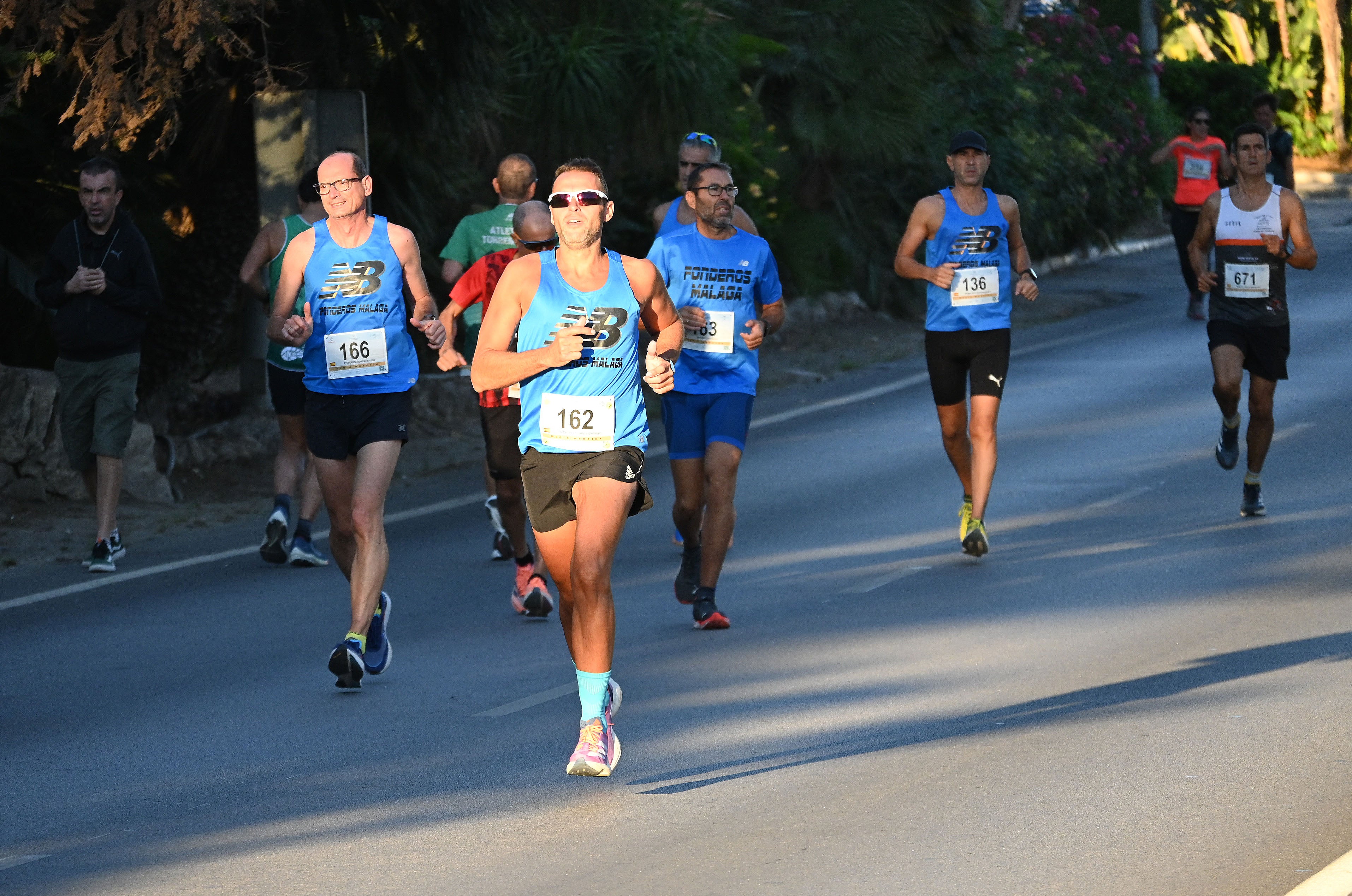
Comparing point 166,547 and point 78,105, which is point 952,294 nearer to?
point 166,547

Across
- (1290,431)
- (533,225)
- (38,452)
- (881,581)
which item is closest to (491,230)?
(533,225)

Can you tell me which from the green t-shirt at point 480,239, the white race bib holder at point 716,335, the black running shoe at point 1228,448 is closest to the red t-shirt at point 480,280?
the green t-shirt at point 480,239

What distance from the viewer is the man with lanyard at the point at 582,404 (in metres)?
6.35

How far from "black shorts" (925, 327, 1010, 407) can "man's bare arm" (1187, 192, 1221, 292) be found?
1.45 metres

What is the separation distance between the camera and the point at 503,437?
926 cm

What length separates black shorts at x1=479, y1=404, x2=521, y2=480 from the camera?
9.23 m

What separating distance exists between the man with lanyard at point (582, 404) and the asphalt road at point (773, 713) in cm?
45

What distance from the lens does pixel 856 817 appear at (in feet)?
19.3

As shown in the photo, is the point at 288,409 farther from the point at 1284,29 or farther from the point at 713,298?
the point at 1284,29

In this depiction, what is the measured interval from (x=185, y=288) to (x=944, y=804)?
395 inches

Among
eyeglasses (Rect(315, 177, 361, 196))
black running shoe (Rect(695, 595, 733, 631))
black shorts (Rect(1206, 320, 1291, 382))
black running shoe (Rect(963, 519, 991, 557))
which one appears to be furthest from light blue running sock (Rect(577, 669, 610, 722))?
black shorts (Rect(1206, 320, 1291, 382))

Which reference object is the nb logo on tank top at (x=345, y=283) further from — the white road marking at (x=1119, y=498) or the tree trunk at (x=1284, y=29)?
the tree trunk at (x=1284, y=29)

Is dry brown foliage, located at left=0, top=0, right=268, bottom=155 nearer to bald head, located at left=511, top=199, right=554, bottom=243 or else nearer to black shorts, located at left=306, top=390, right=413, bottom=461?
bald head, located at left=511, top=199, right=554, bottom=243

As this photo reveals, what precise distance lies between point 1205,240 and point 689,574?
4.16m
